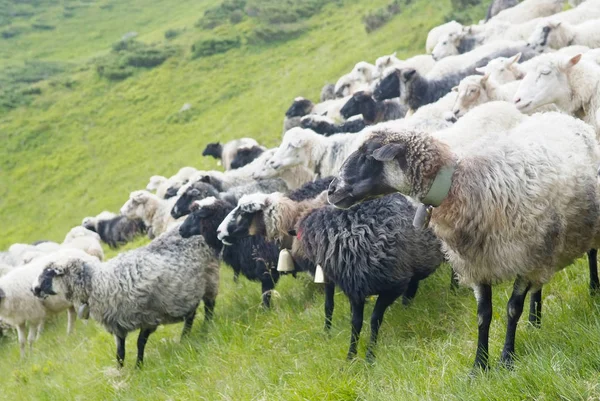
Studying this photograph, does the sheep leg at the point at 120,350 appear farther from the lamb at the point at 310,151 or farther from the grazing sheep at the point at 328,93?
the grazing sheep at the point at 328,93

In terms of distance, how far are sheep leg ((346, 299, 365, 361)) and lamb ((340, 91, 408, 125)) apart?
20.6 ft

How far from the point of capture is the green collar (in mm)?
4012

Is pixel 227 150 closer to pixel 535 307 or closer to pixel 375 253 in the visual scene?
pixel 375 253

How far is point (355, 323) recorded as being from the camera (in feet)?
17.8

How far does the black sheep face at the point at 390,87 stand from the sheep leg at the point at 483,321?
7102 millimetres

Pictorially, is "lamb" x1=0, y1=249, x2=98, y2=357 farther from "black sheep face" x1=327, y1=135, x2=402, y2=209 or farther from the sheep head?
the sheep head

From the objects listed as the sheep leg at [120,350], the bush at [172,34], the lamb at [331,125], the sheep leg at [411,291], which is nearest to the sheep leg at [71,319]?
the sheep leg at [120,350]

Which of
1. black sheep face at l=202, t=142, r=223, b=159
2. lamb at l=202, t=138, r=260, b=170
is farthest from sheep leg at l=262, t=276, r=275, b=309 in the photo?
black sheep face at l=202, t=142, r=223, b=159

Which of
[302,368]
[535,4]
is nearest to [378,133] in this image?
[302,368]

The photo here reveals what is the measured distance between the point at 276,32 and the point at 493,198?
34.4m

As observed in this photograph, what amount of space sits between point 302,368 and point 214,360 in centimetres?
136

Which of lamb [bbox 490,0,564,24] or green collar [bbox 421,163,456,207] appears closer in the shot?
green collar [bbox 421,163,456,207]

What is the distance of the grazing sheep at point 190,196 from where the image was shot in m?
9.78

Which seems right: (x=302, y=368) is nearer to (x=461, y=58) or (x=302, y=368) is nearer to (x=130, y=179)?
(x=461, y=58)
